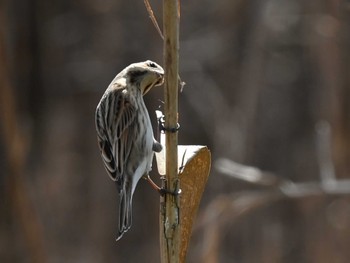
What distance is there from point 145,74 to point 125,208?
0.44m

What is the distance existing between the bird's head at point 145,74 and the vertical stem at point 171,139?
651 millimetres

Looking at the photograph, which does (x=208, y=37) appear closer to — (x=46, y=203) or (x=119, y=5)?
(x=119, y=5)

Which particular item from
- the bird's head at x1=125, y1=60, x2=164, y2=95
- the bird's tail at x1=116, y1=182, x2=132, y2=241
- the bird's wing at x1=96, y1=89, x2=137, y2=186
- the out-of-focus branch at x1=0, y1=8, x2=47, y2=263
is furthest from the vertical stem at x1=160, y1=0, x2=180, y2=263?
the out-of-focus branch at x1=0, y1=8, x2=47, y2=263

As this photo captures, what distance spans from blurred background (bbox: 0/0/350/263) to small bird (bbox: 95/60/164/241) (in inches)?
71.7

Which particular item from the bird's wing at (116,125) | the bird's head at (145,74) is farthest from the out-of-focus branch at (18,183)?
the bird's head at (145,74)

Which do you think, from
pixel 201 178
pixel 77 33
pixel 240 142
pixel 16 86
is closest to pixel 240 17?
pixel 240 142

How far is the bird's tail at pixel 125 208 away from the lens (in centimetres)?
272

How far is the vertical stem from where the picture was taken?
1997mm

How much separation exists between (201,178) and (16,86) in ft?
12.6

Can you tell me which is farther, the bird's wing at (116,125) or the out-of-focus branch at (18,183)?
the out-of-focus branch at (18,183)

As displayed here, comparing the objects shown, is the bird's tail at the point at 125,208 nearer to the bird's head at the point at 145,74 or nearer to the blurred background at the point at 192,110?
the bird's head at the point at 145,74

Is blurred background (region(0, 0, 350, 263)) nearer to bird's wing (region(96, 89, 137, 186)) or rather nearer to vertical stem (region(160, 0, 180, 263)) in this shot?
bird's wing (region(96, 89, 137, 186))

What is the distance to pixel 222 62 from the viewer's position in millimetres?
5438

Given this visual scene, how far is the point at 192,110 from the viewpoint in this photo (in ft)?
19.1
